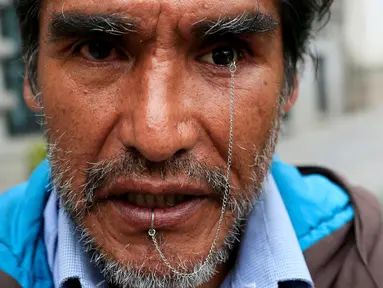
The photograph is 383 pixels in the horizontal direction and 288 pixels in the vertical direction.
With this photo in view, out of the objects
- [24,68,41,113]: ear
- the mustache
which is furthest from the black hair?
the mustache

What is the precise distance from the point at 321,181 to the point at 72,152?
3.61 feet

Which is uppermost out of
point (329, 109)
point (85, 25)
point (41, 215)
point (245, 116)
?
point (85, 25)

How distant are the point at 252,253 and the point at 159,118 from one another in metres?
0.60

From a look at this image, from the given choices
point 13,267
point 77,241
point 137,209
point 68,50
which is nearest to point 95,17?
point 68,50

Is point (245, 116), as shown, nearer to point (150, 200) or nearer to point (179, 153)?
point (179, 153)

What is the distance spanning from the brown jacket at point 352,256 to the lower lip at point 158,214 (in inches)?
20.6

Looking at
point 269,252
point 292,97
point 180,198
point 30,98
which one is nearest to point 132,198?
point 180,198

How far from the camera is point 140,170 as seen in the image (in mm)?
1312

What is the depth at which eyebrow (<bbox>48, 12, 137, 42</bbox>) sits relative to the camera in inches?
51.8

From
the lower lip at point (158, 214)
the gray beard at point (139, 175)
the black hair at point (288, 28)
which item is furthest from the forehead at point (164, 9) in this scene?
the lower lip at point (158, 214)

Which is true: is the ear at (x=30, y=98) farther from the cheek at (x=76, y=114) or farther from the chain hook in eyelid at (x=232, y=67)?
the chain hook in eyelid at (x=232, y=67)

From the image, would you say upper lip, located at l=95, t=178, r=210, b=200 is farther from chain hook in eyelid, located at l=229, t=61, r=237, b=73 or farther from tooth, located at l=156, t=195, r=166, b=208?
chain hook in eyelid, located at l=229, t=61, r=237, b=73

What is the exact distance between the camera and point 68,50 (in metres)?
1.45

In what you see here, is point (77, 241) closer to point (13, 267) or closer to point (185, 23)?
point (13, 267)
